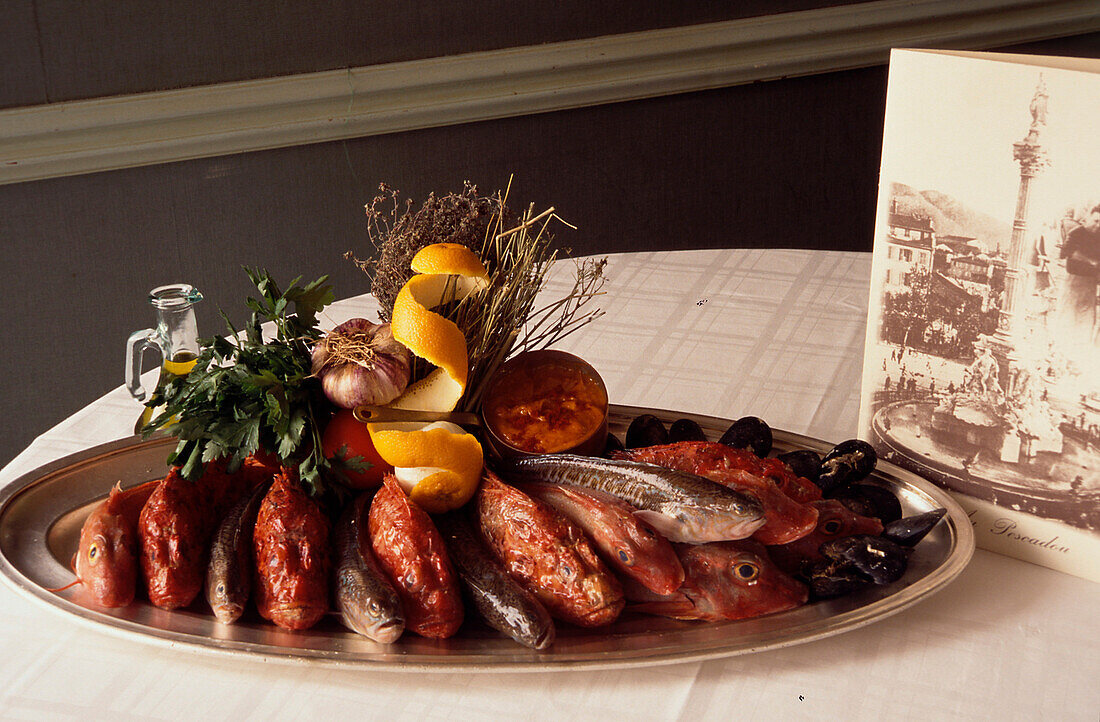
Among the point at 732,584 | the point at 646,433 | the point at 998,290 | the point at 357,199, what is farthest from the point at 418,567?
the point at 357,199

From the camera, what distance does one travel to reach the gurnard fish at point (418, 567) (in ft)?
2.98

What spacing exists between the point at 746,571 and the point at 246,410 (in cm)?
51

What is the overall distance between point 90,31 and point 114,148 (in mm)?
279

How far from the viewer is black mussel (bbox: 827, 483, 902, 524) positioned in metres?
1.06

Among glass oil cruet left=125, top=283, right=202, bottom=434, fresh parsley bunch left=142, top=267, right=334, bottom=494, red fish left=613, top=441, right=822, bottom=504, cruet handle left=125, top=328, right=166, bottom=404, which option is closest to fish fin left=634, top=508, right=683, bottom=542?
red fish left=613, top=441, right=822, bottom=504

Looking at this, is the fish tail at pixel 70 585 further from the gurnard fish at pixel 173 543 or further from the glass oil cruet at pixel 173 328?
the glass oil cruet at pixel 173 328

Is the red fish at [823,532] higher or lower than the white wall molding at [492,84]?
lower

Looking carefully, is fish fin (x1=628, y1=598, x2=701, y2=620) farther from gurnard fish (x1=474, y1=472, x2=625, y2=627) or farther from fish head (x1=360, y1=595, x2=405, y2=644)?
fish head (x1=360, y1=595, x2=405, y2=644)

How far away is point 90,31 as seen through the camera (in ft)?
7.99

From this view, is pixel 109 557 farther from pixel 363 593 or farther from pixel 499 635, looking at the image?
pixel 499 635

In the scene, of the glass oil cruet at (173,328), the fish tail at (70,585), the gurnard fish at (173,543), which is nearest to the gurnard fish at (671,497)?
the gurnard fish at (173,543)

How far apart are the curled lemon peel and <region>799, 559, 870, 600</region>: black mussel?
34 cm

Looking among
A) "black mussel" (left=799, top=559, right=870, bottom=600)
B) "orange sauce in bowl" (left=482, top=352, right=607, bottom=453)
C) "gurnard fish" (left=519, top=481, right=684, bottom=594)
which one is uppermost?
"orange sauce in bowl" (left=482, top=352, right=607, bottom=453)

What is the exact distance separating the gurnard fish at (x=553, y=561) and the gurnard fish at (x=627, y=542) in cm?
1
